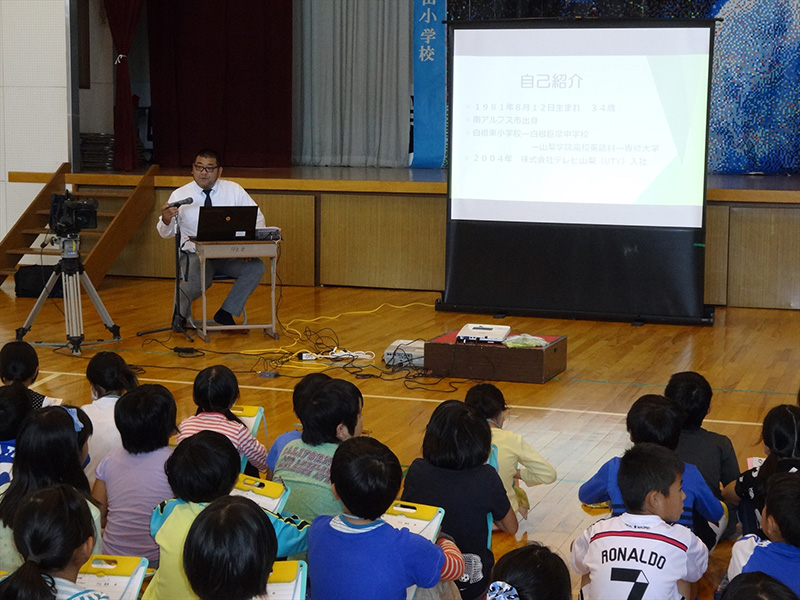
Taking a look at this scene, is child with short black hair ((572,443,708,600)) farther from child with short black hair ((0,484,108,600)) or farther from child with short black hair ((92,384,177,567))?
child with short black hair ((92,384,177,567))

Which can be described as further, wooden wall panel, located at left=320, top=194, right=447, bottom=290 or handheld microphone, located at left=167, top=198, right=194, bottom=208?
wooden wall panel, located at left=320, top=194, right=447, bottom=290

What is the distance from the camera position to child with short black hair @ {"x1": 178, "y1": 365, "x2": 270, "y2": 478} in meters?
3.10

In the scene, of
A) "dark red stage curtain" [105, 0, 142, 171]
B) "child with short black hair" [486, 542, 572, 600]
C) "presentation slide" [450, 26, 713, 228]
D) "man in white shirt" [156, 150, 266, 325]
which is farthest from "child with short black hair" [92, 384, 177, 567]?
"dark red stage curtain" [105, 0, 142, 171]

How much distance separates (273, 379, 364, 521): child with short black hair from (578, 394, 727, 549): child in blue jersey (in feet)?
2.36

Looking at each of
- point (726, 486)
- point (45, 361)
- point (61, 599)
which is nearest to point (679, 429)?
point (726, 486)

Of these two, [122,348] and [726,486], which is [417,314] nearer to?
[122,348]

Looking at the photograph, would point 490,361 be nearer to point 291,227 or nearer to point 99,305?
point 99,305

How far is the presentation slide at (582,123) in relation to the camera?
21.0ft

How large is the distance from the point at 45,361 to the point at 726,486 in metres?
3.82

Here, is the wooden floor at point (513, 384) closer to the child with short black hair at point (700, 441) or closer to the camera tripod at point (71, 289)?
the camera tripod at point (71, 289)

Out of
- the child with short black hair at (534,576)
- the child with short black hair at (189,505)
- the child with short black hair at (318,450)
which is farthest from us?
the child with short black hair at (318,450)

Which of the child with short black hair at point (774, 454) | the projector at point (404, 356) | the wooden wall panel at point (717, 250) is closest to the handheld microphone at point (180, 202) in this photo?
the projector at point (404, 356)

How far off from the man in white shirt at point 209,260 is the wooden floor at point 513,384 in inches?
9.1

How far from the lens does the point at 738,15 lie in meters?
9.21
